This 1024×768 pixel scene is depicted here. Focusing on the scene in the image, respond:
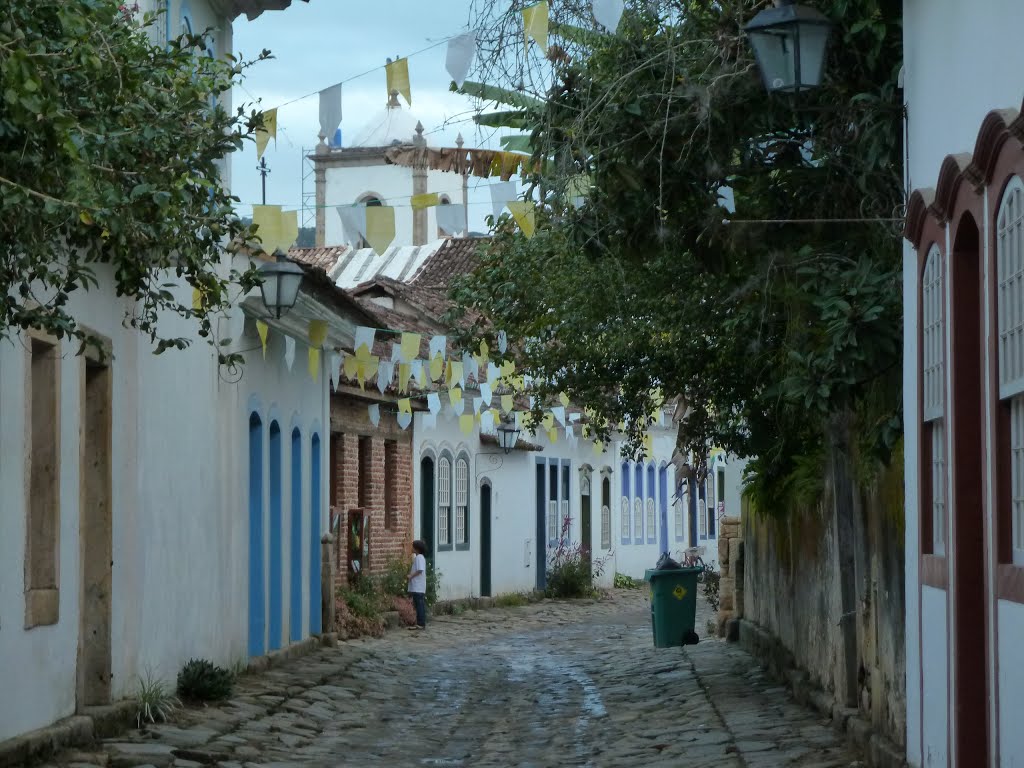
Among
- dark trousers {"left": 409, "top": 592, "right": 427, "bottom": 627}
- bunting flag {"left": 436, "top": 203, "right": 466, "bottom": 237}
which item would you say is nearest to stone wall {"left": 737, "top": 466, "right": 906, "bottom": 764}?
bunting flag {"left": 436, "top": 203, "right": 466, "bottom": 237}

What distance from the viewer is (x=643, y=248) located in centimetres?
1245

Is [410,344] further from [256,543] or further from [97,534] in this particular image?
[97,534]

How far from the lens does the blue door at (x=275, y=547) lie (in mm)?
18344

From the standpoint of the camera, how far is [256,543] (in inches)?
695

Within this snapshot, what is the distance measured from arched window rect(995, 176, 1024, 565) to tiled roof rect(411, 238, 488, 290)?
1421 inches

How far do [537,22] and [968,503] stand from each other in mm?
4497

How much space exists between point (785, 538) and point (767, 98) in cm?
632

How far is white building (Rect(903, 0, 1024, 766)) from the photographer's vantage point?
682 cm

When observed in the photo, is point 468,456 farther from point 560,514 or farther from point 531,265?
point 531,265

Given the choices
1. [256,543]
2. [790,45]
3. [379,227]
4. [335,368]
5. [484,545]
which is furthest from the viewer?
[484,545]

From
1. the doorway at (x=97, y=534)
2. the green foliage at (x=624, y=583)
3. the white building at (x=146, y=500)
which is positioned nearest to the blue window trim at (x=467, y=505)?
the green foliage at (x=624, y=583)

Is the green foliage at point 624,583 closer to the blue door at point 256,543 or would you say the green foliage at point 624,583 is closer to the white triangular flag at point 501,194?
the blue door at point 256,543

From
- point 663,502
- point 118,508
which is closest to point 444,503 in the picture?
A: point 663,502

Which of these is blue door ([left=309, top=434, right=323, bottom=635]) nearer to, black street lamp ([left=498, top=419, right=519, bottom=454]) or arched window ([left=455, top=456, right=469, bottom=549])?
arched window ([left=455, top=456, right=469, bottom=549])
